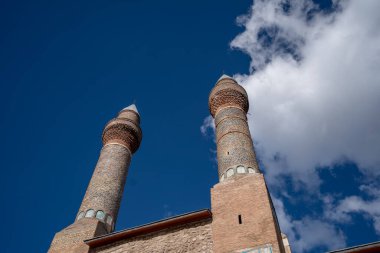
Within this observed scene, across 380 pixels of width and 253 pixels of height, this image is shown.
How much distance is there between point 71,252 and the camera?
328 inches

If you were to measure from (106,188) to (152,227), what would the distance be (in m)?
2.99

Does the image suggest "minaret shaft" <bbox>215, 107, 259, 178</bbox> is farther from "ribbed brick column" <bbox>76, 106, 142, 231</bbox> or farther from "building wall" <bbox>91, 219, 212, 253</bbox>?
"ribbed brick column" <bbox>76, 106, 142, 231</bbox>

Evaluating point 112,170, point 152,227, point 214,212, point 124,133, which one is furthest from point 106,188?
point 214,212

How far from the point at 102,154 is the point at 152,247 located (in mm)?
4740

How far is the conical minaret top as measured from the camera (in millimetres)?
8883

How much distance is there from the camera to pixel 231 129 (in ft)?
32.6

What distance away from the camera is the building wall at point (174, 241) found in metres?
7.16

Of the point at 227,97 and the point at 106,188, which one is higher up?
the point at 227,97

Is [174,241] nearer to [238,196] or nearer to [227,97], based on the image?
[238,196]

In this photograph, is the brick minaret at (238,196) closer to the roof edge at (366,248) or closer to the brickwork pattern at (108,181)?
the roof edge at (366,248)

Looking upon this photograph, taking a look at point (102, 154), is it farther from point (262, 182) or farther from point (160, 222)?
point (262, 182)

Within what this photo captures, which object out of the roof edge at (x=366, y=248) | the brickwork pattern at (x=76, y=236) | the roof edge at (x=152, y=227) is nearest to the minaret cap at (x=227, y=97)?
the roof edge at (x=152, y=227)

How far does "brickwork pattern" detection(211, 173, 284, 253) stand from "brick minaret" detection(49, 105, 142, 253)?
2979mm

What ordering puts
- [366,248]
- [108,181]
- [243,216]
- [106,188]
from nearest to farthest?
[366,248] < [243,216] < [106,188] < [108,181]
